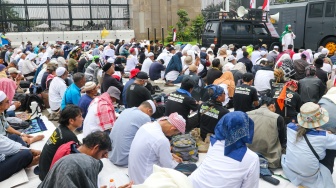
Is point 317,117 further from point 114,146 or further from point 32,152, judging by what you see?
point 32,152

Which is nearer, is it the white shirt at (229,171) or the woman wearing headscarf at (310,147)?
the white shirt at (229,171)

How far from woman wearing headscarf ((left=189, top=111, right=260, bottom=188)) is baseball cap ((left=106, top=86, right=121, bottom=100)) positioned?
15.3 ft

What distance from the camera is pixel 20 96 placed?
8.33 metres

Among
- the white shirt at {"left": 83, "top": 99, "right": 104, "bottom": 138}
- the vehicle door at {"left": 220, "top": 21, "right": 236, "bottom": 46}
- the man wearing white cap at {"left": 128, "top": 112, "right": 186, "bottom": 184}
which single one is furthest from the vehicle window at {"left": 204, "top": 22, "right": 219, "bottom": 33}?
the man wearing white cap at {"left": 128, "top": 112, "right": 186, "bottom": 184}

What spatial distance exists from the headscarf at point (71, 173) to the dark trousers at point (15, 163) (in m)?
2.26

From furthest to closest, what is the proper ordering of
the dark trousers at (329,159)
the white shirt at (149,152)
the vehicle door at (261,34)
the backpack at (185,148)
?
the vehicle door at (261,34) → the backpack at (185,148) → the dark trousers at (329,159) → the white shirt at (149,152)

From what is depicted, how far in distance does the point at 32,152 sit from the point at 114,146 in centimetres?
135

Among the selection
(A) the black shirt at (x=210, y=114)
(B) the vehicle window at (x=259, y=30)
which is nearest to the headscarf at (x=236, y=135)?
(A) the black shirt at (x=210, y=114)

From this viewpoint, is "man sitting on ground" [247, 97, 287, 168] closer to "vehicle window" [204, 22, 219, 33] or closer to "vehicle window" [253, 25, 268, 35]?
"vehicle window" [204, 22, 219, 33]

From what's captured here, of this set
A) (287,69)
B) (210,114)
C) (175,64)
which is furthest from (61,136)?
(175,64)

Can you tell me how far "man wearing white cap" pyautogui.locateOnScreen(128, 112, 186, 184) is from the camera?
3.40 m

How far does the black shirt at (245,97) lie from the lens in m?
5.96

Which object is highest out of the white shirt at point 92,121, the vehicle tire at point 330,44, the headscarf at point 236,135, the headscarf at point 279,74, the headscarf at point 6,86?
the vehicle tire at point 330,44

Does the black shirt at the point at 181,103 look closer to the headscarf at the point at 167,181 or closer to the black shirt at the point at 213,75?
the black shirt at the point at 213,75
